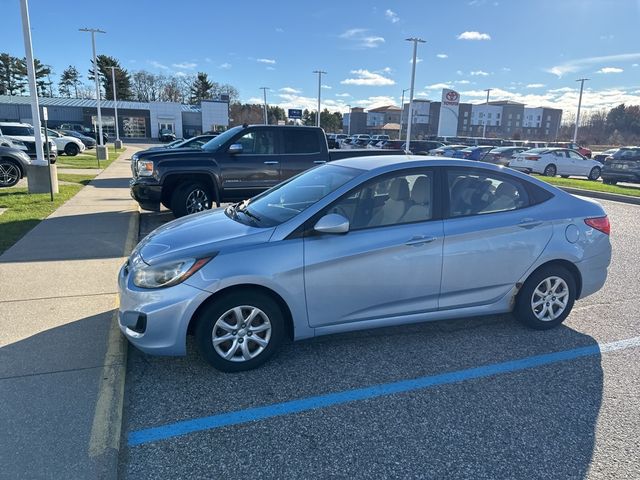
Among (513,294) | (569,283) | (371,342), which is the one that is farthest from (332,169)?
(569,283)

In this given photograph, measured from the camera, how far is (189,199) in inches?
344

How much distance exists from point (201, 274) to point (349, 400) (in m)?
1.36

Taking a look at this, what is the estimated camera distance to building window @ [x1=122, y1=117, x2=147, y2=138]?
219ft

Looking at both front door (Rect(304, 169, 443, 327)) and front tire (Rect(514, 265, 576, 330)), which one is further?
front tire (Rect(514, 265, 576, 330))

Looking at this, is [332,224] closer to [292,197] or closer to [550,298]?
[292,197]

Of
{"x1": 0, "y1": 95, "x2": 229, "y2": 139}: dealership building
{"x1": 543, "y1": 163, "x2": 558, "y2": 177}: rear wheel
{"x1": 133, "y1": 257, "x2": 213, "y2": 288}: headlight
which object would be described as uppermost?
{"x1": 0, "y1": 95, "x2": 229, "y2": 139}: dealership building

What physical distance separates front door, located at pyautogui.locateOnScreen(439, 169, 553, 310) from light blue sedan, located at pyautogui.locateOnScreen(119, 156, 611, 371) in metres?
0.01

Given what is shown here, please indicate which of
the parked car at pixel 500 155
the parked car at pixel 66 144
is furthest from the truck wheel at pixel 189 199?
the parked car at pixel 66 144

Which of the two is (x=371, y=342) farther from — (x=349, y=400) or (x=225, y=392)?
(x=225, y=392)

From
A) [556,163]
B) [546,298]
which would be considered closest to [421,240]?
[546,298]

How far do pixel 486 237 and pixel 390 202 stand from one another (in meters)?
0.90

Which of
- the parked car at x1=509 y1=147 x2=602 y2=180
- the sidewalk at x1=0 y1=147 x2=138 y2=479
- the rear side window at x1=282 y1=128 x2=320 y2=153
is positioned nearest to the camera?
the sidewalk at x1=0 y1=147 x2=138 y2=479

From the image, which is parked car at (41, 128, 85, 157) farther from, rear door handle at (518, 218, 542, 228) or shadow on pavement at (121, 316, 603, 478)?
rear door handle at (518, 218, 542, 228)

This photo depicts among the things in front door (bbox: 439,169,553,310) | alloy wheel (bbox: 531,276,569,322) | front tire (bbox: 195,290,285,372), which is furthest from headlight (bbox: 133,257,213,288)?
alloy wheel (bbox: 531,276,569,322)
